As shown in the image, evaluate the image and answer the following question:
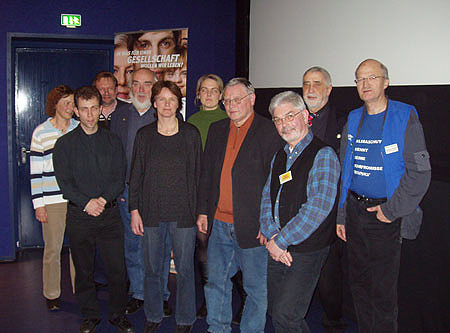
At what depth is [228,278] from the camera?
9.05 ft

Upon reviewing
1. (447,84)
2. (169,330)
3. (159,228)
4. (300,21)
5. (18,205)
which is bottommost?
(169,330)

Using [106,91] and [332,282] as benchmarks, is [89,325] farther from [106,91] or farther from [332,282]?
[106,91]

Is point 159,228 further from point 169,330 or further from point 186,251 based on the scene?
point 169,330

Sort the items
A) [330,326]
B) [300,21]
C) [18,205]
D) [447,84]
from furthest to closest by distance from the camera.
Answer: [18,205]
[300,21]
[330,326]
[447,84]

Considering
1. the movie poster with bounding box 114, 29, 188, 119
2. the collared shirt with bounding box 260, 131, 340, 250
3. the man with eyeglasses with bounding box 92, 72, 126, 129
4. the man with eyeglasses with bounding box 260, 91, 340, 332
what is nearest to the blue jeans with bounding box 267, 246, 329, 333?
the man with eyeglasses with bounding box 260, 91, 340, 332

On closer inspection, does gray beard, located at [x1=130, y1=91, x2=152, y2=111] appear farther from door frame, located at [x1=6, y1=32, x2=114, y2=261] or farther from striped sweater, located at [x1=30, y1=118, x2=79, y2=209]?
door frame, located at [x1=6, y1=32, x2=114, y2=261]

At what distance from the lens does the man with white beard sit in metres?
3.23

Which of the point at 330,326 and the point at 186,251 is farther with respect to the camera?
the point at 330,326

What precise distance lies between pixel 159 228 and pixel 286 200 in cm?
99

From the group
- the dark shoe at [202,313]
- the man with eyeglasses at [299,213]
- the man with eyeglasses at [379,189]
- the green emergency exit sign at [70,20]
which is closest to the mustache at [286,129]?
the man with eyeglasses at [299,213]

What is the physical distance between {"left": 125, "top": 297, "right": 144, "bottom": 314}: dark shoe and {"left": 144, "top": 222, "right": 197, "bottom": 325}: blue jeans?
0.49m

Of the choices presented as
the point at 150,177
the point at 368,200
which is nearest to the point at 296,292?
the point at 368,200

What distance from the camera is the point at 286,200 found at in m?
2.15

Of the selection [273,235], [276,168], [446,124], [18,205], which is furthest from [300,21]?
[18,205]
